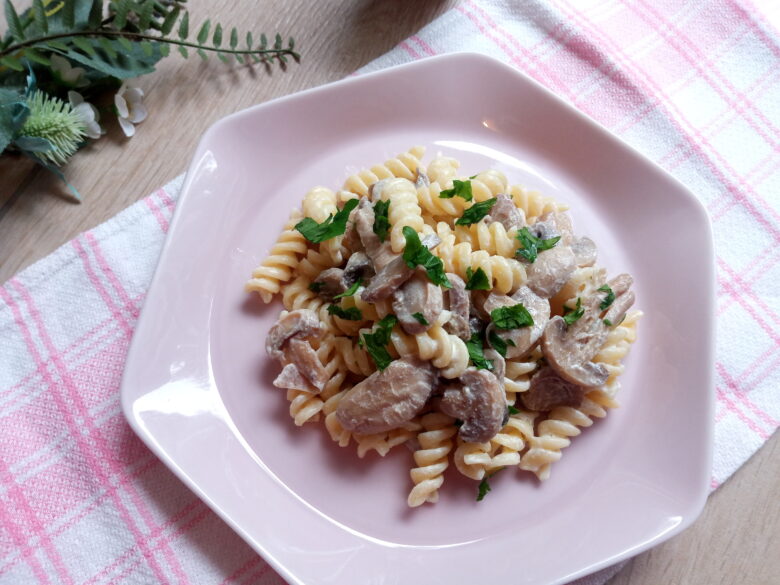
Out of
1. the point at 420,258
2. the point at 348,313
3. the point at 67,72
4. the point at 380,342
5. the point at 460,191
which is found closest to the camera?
the point at 420,258

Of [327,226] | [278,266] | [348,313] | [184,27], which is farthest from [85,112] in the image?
[348,313]

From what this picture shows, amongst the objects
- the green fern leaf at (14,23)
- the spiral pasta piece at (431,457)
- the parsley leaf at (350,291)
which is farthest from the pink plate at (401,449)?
the green fern leaf at (14,23)

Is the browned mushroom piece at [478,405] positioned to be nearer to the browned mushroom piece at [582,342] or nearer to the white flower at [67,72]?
the browned mushroom piece at [582,342]

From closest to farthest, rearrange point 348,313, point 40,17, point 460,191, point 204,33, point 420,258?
point 420,258, point 348,313, point 460,191, point 40,17, point 204,33

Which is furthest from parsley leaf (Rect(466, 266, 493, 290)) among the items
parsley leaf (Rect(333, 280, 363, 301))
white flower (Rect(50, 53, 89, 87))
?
white flower (Rect(50, 53, 89, 87))

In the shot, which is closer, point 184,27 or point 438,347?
point 438,347

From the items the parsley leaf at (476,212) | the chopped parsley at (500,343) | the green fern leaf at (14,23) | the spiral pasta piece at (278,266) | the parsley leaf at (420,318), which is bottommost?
the spiral pasta piece at (278,266)

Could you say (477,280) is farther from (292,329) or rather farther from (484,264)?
(292,329)
